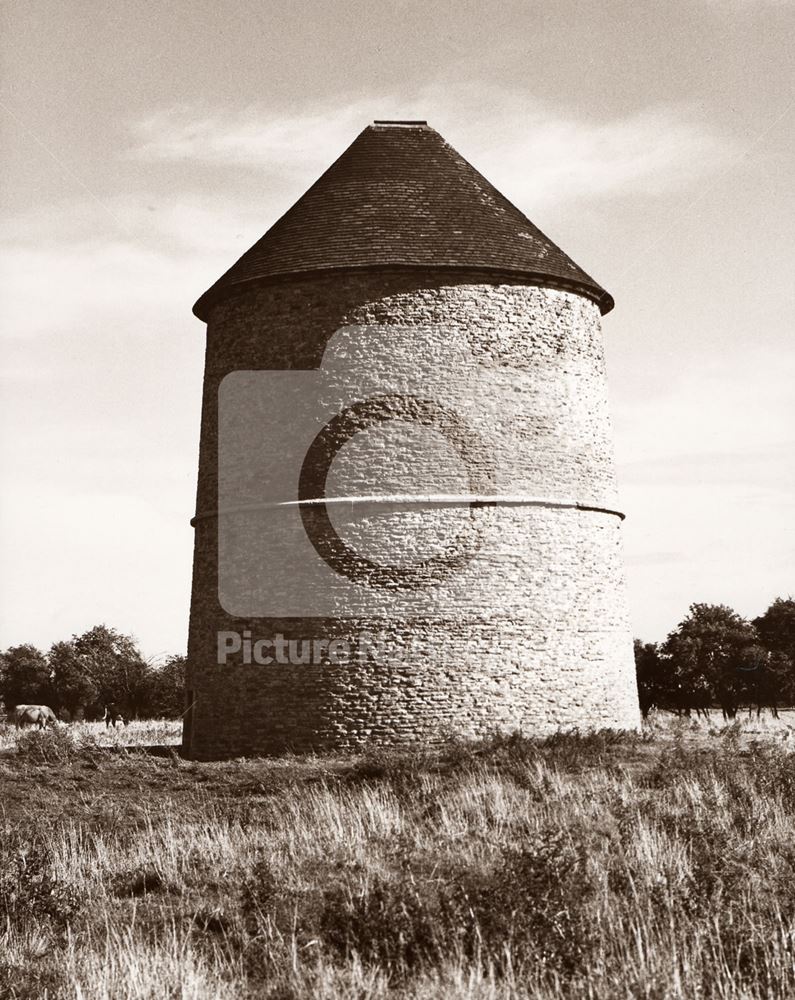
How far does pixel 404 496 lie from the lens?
16.8m

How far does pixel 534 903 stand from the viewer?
6551mm

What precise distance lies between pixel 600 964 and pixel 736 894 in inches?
72.6

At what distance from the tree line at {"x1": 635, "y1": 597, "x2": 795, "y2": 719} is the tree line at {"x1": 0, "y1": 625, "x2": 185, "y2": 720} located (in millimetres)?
18180

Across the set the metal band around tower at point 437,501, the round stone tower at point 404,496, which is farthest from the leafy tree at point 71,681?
the metal band around tower at point 437,501

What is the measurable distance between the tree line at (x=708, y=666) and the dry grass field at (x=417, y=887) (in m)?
21.0

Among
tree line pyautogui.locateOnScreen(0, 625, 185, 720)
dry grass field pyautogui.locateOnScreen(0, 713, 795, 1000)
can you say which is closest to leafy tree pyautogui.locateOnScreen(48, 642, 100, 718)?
tree line pyautogui.locateOnScreen(0, 625, 185, 720)

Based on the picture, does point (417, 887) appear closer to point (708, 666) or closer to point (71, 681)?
point (708, 666)

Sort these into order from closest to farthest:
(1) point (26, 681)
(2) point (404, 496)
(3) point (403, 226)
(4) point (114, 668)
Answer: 1. (2) point (404, 496)
2. (3) point (403, 226)
3. (4) point (114, 668)
4. (1) point (26, 681)

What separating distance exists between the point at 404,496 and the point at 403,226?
435 cm

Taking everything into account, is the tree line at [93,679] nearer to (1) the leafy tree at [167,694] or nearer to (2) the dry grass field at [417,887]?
(1) the leafy tree at [167,694]

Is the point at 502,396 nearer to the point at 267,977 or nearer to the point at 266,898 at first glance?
the point at 266,898

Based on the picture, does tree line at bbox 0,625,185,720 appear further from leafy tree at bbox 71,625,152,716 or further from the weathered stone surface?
the weathered stone surface

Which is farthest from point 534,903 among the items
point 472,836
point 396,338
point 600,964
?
point 396,338

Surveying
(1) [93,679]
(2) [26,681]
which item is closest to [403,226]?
(1) [93,679]
